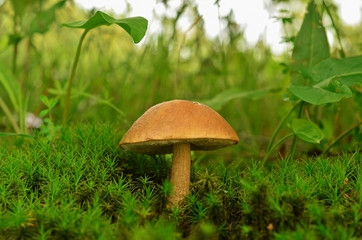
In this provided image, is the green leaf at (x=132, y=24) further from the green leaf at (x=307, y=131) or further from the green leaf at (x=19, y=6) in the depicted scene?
the green leaf at (x=19, y=6)

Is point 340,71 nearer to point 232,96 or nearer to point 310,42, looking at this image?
point 310,42

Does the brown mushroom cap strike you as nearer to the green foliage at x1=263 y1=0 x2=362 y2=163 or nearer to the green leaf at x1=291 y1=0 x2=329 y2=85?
the green foliage at x1=263 y1=0 x2=362 y2=163

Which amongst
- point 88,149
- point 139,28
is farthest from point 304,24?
point 88,149

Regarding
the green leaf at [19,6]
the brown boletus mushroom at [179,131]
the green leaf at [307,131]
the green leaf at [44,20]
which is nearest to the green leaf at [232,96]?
the green leaf at [307,131]

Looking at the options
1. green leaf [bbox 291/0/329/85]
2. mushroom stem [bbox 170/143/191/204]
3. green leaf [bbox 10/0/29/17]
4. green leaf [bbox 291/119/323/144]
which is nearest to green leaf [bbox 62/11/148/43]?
mushroom stem [bbox 170/143/191/204]

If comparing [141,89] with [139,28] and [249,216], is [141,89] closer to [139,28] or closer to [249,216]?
[139,28]

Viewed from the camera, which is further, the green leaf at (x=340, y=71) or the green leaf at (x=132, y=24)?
the green leaf at (x=340, y=71)
